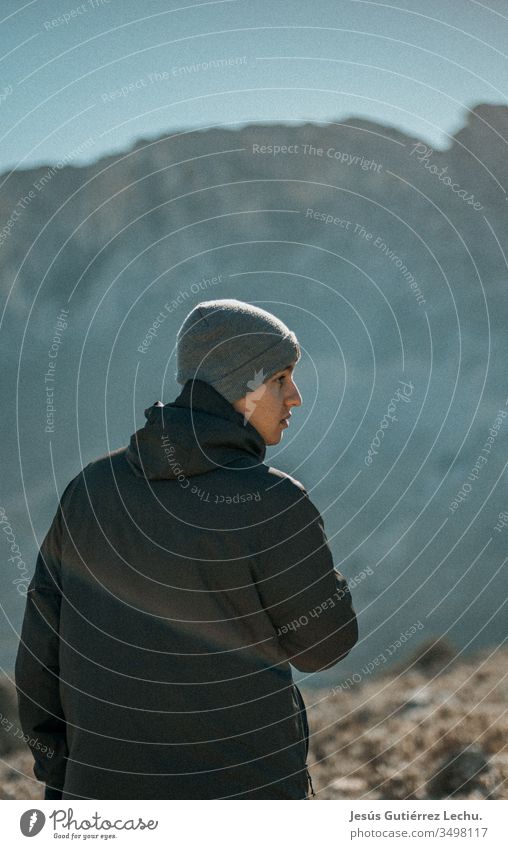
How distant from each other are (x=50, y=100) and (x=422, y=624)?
12.0 feet

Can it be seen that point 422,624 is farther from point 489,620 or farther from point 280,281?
point 280,281

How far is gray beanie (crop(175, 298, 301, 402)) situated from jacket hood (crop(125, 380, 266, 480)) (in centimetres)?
4

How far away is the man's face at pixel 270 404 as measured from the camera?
2486 millimetres

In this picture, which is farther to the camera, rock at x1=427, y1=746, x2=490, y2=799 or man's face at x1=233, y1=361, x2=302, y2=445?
rock at x1=427, y1=746, x2=490, y2=799

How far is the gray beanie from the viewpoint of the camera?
2471mm

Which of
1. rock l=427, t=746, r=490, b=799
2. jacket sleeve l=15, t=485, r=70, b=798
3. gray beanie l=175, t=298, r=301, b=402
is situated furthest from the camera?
rock l=427, t=746, r=490, b=799

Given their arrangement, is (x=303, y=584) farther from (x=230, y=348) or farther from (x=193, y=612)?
(x=230, y=348)

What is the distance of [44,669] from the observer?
262cm

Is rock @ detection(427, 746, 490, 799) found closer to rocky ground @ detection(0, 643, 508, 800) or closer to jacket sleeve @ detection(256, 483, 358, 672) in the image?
rocky ground @ detection(0, 643, 508, 800)
